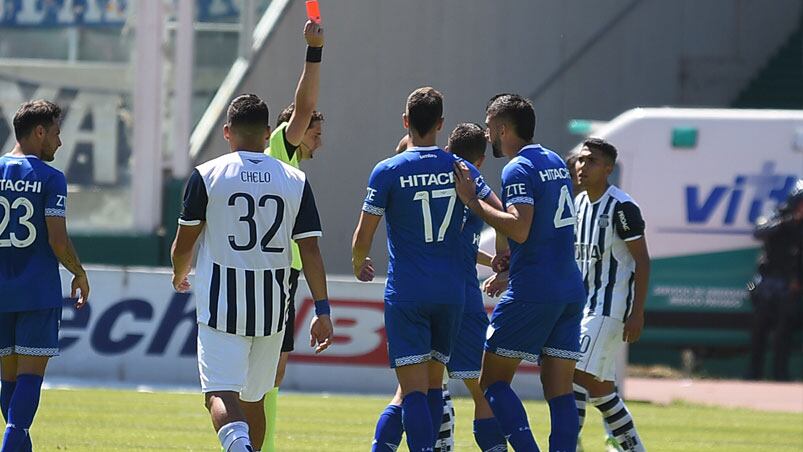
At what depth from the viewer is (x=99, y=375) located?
51.9ft

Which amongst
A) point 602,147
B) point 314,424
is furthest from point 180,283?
point 314,424

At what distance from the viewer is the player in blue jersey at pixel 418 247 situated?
7980 mm

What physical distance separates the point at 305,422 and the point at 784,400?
6.14 m

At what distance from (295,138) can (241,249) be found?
Result: 1355 mm

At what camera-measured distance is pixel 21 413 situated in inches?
319

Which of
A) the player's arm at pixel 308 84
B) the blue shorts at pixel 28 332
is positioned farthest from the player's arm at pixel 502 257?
the blue shorts at pixel 28 332

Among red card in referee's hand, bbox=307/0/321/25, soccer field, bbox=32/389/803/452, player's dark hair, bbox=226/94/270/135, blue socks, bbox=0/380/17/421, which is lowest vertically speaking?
soccer field, bbox=32/389/803/452

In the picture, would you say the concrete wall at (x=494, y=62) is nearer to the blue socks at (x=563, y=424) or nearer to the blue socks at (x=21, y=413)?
the blue socks at (x=563, y=424)

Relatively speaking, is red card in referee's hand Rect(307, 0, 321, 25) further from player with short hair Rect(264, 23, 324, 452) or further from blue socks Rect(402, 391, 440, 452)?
blue socks Rect(402, 391, 440, 452)

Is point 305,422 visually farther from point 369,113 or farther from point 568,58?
point 568,58

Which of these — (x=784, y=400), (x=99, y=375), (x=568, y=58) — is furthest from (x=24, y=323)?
(x=568, y=58)

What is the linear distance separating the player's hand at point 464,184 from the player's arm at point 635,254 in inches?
63.0

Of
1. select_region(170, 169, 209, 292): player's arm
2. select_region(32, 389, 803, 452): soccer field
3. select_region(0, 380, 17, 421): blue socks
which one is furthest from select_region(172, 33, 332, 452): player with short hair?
select_region(32, 389, 803, 452): soccer field

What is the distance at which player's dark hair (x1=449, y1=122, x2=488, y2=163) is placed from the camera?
8898 millimetres
